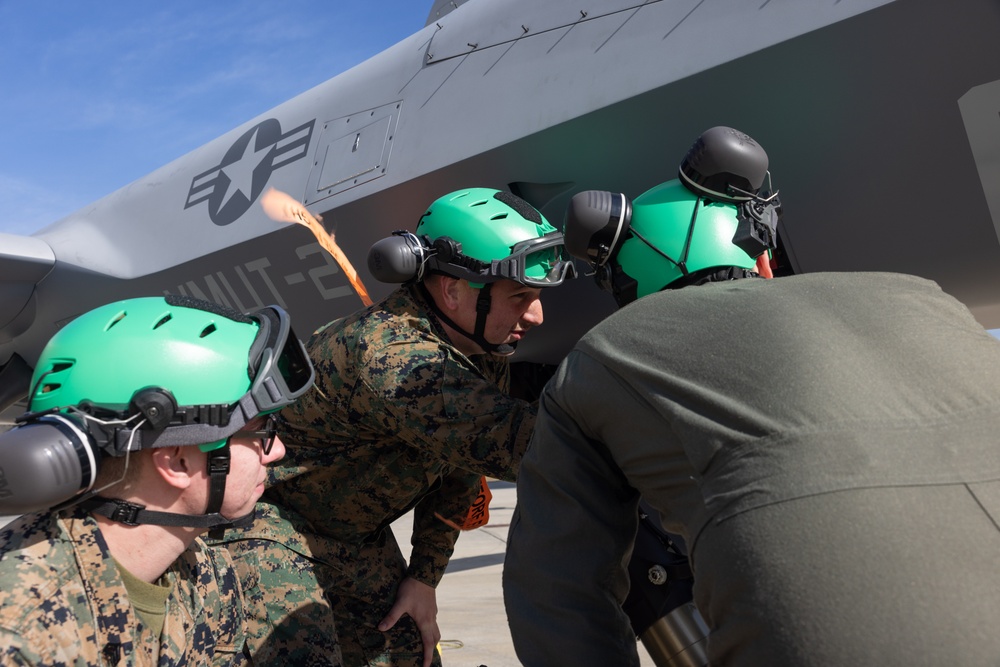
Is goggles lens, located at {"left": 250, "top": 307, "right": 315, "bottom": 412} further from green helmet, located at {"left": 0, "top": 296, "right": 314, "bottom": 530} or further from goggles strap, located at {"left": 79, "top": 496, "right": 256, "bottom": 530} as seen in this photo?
goggles strap, located at {"left": 79, "top": 496, "right": 256, "bottom": 530}

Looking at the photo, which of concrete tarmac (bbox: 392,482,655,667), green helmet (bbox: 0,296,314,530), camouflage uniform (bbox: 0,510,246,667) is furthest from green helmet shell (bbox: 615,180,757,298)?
concrete tarmac (bbox: 392,482,655,667)

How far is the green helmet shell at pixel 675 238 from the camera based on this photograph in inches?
72.8

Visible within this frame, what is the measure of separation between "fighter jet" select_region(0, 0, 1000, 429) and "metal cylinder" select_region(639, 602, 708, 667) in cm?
160

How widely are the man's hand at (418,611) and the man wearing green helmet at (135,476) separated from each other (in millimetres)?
795

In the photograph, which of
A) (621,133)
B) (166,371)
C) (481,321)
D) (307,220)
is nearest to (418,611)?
(481,321)

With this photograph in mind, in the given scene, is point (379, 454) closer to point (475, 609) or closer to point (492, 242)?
point (492, 242)

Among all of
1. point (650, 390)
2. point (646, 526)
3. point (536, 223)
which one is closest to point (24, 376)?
point (536, 223)

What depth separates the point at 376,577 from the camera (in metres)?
2.84

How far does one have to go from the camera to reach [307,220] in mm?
4742

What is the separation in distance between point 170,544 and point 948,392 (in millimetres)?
1450

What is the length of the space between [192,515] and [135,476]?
5.4 inches

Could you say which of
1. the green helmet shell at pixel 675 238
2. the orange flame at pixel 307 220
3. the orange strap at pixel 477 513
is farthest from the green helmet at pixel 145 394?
the orange flame at pixel 307 220

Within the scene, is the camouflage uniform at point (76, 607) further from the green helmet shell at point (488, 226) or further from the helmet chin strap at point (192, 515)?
the green helmet shell at point (488, 226)

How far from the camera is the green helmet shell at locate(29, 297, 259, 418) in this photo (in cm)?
179
